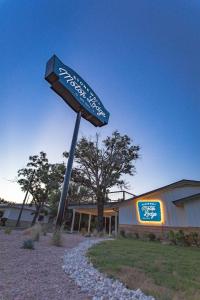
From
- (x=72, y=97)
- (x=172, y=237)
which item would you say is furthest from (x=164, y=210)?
(x=72, y=97)

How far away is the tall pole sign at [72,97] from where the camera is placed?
1055cm

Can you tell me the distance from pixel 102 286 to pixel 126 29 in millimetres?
14792

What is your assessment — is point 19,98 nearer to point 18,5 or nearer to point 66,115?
point 66,115

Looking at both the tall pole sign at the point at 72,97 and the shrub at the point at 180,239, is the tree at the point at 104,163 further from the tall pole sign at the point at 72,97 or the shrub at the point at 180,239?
the shrub at the point at 180,239

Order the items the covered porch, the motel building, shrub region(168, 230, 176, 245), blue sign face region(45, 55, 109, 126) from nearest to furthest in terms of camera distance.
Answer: blue sign face region(45, 55, 109, 126), shrub region(168, 230, 176, 245), the motel building, the covered porch

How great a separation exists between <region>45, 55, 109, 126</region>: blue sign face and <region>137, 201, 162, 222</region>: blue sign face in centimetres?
762

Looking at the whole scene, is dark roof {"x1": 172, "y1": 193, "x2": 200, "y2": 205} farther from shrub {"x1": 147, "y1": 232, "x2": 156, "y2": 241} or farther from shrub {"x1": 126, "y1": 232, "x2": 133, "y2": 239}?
shrub {"x1": 126, "y1": 232, "x2": 133, "y2": 239}

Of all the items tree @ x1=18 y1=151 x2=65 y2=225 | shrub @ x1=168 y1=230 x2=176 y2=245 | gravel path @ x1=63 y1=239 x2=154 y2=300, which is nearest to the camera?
gravel path @ x1=63 y1=239 x2=154 y2=300

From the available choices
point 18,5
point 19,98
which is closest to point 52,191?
point 19,98

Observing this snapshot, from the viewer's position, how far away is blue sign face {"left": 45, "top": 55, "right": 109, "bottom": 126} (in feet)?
35.6

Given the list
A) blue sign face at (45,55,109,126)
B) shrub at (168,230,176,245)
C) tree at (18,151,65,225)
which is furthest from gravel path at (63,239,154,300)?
tree at (18,151,65,225)

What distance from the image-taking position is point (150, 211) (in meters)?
14.9

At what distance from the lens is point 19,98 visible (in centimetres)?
1259

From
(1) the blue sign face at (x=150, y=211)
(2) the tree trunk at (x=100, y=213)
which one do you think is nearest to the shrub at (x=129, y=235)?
(1) the blue sign face at (x=150, y=211)
